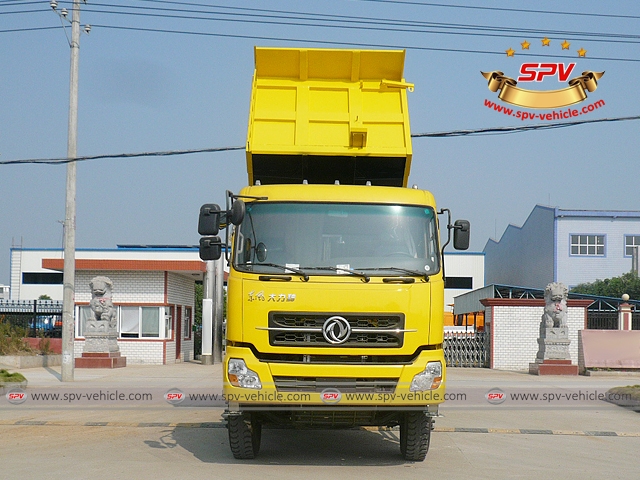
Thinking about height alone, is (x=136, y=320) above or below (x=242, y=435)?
above

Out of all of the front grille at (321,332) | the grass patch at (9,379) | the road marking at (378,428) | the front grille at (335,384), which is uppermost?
the front grille at (321,332)

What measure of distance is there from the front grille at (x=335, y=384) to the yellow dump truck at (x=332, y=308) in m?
0.01

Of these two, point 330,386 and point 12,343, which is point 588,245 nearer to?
point 12,343

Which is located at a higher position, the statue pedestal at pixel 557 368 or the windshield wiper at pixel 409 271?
the windshield wiper at pixel 409 271

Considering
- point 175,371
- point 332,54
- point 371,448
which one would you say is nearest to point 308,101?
point 332,54

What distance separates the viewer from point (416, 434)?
29.7 ft

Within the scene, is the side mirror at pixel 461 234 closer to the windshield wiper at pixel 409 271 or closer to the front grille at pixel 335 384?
the windshield wiper at pixel 409 271

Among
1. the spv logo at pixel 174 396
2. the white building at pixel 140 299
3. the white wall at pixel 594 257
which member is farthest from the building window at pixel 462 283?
the spv logo at pixel 174 396

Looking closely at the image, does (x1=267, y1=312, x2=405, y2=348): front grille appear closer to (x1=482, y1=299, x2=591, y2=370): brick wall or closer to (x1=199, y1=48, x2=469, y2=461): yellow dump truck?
(x1=199, y1=48, x2=469, y2=461): yellow dump truck

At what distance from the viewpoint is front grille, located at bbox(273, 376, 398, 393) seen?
835cm

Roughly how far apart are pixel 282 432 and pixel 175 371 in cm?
1482

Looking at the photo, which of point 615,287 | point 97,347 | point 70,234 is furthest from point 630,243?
point 70,234

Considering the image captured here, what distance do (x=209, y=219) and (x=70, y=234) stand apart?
40.5ft

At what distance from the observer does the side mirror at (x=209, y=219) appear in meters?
8.91
